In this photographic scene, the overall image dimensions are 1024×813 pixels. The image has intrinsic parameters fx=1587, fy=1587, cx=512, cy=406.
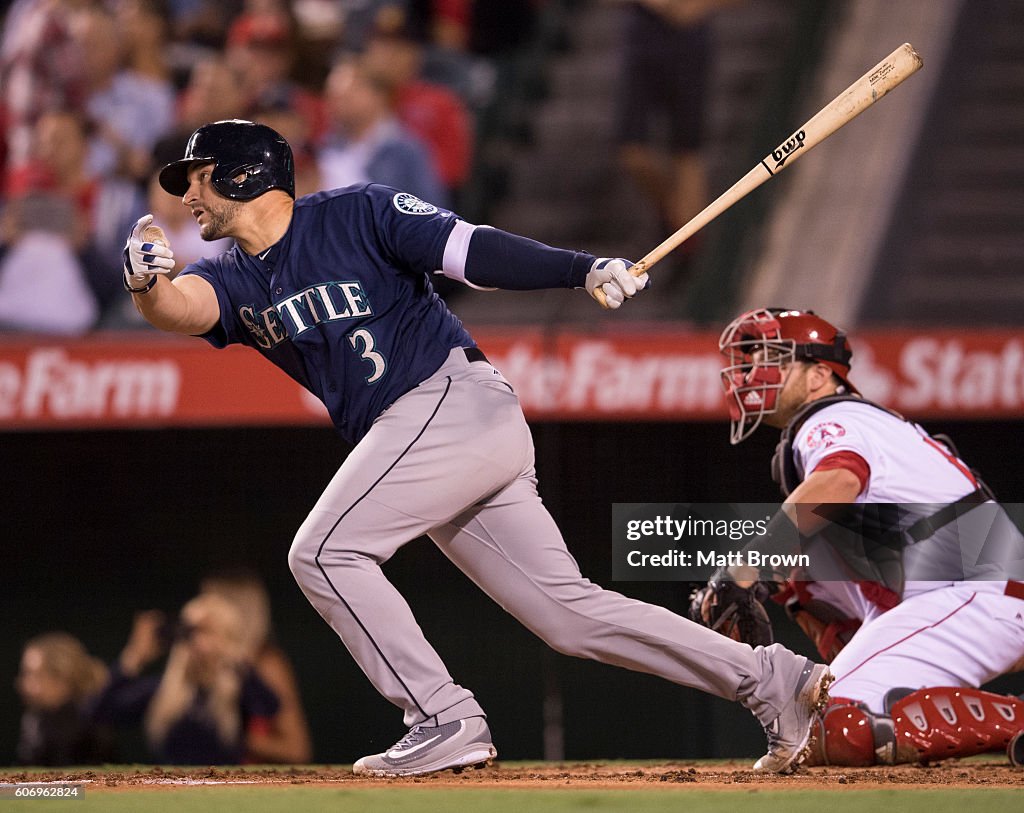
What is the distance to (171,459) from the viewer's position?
6.98m

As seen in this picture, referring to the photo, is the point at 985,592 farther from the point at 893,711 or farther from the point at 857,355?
the point at 857,355

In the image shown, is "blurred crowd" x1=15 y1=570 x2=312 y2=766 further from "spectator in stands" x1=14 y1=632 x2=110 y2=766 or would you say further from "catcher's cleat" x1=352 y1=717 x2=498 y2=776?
"catcher's cleat" x1=352 y1=717 x2=498 y2=776

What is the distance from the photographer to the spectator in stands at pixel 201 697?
21.4 ft

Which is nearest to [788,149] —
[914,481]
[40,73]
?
[914,481]

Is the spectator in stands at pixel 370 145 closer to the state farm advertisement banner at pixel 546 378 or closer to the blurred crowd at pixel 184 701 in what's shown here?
the state farm advertisement banner at pixel 546 378

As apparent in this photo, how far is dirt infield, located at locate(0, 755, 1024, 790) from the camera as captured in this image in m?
3.63

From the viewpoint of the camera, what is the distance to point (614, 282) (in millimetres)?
3518

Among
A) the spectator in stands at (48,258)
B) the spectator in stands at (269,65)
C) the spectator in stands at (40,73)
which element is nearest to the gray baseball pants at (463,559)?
the spectator in stands at (48,258)

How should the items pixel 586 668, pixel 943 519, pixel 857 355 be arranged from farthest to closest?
pixel 586 668
pixel 857 355
pixel 943 519

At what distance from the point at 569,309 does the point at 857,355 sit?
135 cm

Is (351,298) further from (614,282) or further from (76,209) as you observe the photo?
(76,209)

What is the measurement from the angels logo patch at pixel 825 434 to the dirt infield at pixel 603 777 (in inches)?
32.5

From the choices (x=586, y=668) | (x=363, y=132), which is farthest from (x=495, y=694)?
(x=363, y=132)

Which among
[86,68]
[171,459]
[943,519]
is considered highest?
[86,68]
